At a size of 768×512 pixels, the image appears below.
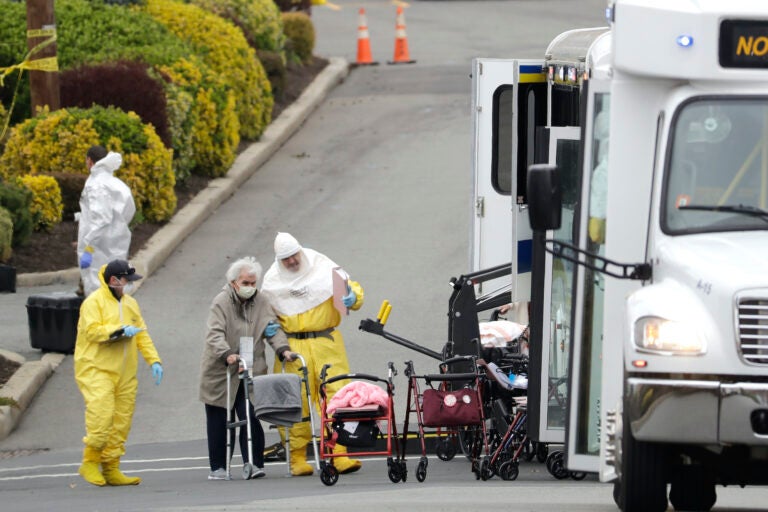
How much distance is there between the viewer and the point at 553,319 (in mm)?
9984

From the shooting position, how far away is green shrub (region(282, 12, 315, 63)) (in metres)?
28.8

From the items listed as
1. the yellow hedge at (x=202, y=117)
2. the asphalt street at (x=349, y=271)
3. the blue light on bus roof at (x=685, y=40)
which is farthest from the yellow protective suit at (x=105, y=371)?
the yellow hedge at (x=202, y=117)

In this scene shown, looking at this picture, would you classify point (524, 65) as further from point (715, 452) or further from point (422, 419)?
point (715, 452)

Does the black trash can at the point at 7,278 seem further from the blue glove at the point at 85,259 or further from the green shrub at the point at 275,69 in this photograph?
the green shrub at the point at 275,69

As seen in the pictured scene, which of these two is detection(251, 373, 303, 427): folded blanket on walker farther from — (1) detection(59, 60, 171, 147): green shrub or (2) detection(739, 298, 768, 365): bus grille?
(1) detection(59, 60, 171, 147): green shrub

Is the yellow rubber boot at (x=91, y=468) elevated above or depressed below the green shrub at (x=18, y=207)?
below

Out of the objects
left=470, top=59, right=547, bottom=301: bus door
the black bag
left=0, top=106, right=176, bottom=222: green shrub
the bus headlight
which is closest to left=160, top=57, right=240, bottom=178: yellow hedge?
left=0, top=106, right=176, bottom=222: green shrub

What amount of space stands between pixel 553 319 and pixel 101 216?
668cm

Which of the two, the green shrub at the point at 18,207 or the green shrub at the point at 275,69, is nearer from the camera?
the green shrub at the point at 18,207

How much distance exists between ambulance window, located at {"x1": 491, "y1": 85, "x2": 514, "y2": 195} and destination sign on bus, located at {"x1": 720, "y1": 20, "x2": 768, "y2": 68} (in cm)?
526

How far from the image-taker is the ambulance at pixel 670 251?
22.7 feet

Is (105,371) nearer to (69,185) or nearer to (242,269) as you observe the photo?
(242,269)

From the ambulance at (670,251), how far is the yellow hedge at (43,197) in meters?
10.5

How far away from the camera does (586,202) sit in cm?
825
